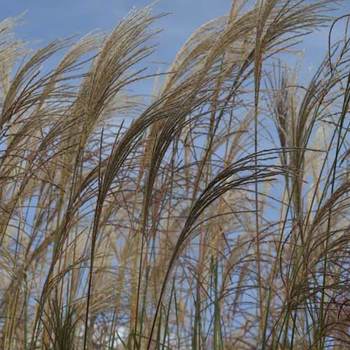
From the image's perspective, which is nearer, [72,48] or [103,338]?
[72,48]

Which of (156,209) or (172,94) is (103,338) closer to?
(156,209)

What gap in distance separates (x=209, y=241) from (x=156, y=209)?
491 mm

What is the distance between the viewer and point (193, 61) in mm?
3600

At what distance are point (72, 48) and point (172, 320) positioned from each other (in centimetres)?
166

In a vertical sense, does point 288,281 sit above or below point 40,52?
below

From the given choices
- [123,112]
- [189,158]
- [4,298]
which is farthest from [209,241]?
[4,298]

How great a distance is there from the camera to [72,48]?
3672 mm

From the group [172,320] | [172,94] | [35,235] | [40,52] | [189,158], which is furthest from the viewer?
[172,320]

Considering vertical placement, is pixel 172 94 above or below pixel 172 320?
above

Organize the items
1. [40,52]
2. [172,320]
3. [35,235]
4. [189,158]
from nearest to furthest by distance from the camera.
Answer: [40,52] → [35,235] → [189,158] → [172,320]

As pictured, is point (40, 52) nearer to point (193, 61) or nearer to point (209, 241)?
point (193, 61)

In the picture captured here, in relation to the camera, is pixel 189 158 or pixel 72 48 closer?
pixel 72 48

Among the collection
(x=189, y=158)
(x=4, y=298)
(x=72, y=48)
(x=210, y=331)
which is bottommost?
(x=210, y=331)

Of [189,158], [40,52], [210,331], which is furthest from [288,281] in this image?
[40,52]
